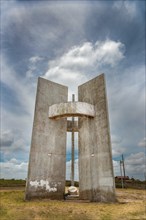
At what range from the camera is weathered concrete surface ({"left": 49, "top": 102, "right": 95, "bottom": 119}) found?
15282mm

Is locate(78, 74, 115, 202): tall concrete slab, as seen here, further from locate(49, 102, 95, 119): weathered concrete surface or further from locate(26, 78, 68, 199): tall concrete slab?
locate(26, 78, 68, 199): tall concrete slab

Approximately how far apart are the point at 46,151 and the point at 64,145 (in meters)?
1.78

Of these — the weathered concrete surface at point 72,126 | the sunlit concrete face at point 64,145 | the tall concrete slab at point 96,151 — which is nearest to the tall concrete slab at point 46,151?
the sunlit concrete face at point 64,145

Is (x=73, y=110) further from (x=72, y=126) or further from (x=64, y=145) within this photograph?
(x=64, y=145)

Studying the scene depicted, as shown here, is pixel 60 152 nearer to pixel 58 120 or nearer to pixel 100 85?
pixel 58 120

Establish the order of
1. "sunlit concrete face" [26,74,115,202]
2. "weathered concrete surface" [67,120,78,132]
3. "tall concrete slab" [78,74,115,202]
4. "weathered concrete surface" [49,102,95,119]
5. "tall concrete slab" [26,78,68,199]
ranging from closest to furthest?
"tall concrete slab" [78,74,115,202], "sunlit concrete face" [26,74,115,202], "tall concrete slab" [26,78,68,199], "weathered concrete surface" [49,102,95,119], "weathered concrete surface" [67,120,78,132]

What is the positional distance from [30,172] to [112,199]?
590cm

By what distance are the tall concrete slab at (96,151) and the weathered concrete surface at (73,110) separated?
1.93ft

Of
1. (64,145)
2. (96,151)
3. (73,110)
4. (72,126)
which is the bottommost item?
(96,151)

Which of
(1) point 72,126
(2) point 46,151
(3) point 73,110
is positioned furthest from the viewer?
(1) point 72,126

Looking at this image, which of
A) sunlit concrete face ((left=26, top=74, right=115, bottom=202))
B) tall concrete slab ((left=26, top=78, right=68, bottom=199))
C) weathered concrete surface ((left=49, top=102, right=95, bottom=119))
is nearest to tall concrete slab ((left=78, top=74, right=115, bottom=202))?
sunlit concrete face ((left=26, top=74, right=115, bottom=202))

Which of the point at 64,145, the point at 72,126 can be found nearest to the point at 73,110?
the point at 72,126

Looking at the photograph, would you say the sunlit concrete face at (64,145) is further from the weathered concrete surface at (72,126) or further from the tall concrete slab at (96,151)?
the weathered concrete surface at (72,126)

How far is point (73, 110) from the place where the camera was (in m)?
15.3
